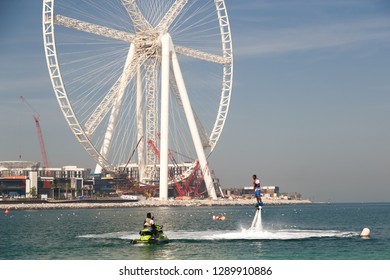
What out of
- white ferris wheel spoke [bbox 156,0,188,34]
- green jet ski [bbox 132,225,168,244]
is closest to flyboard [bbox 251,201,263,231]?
green jet ski [bbox 132,225,168,244]

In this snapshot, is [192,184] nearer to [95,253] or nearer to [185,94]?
[185,94]

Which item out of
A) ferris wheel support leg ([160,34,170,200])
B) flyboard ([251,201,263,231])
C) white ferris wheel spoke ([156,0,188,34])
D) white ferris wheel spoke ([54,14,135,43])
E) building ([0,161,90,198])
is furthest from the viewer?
building ([0,161,90,198])

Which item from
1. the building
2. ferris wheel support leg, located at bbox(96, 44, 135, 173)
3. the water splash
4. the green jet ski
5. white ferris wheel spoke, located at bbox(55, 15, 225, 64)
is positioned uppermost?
white ferris wheel spoke, located at bbox(55, 15, 225, 64)

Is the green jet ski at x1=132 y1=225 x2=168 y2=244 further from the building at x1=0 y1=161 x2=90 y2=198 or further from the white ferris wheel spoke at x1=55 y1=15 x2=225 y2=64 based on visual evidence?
the building at x1=0 y1=161 x2=90 y2=198

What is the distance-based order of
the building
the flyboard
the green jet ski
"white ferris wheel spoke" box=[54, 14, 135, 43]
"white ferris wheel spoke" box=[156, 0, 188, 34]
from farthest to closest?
1. the building
2. "white ferris wheel spoke" box=[156, 0, 188, 34]
3. "white ferris wheel spoke" box=[54, 14, 135, 43]
4. the green jet ski
5. the flyboard

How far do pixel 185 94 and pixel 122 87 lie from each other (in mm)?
10238

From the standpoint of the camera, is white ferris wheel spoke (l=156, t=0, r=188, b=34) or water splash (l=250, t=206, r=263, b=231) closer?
water splash (l=250, t=206, r=263, b=231)

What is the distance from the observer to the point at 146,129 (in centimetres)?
11094

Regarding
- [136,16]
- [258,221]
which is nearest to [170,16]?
[136,16]

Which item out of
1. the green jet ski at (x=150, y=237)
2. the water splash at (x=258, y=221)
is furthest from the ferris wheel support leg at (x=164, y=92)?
the green jet ski at (x=150, y=237)

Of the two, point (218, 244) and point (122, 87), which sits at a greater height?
point (122, 87)

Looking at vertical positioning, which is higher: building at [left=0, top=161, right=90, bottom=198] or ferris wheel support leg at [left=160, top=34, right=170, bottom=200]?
ferris wheel support leg at [left=160, top=34, right=170, bottom=200]

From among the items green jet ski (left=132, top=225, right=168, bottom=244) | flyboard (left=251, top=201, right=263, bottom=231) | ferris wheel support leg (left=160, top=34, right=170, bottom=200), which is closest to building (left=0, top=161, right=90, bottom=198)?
ferris wheel support leg (left=160, top=34, right=170, bottom=200)
